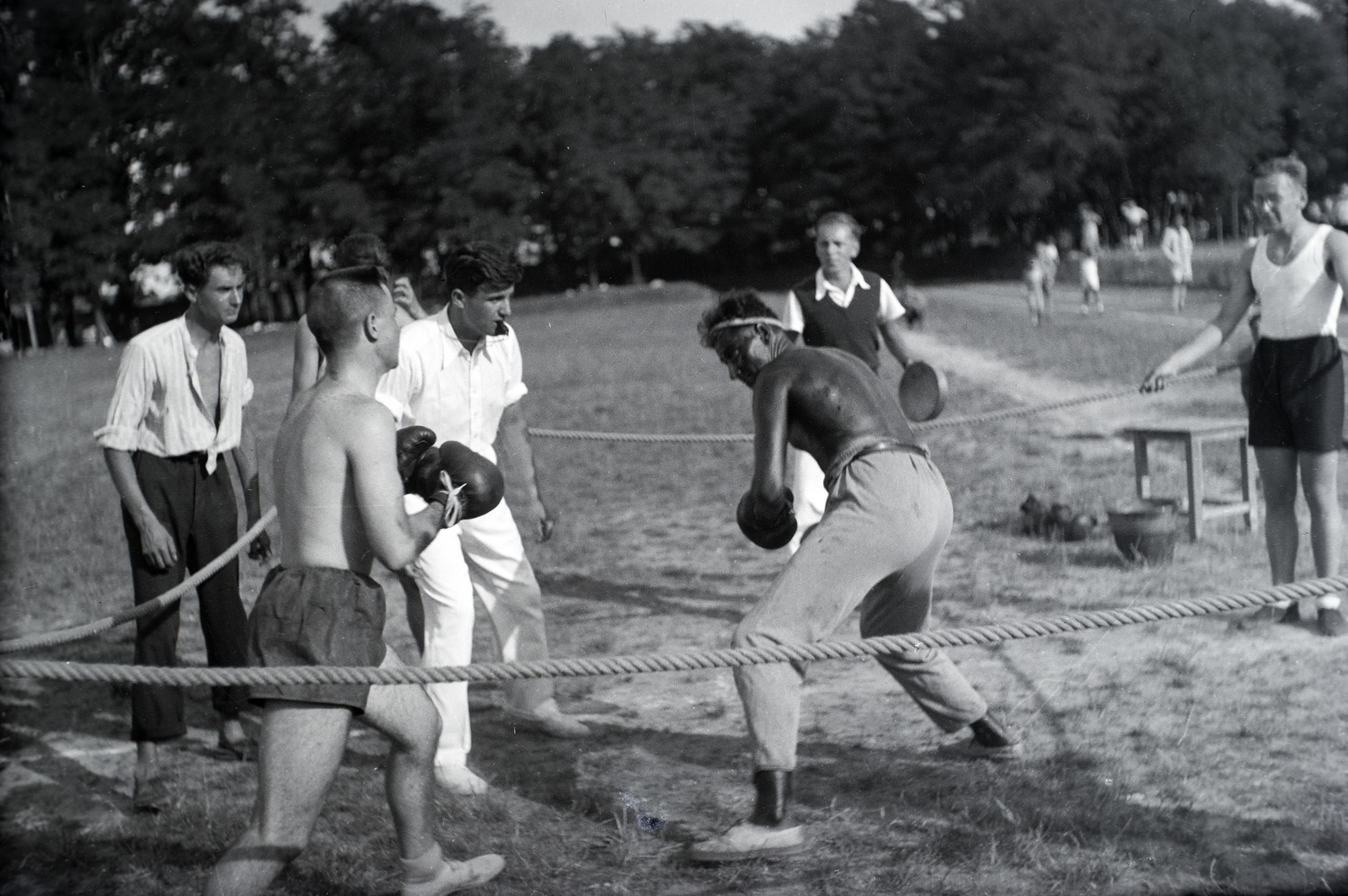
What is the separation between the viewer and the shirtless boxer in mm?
3139

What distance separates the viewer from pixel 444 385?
187 inches

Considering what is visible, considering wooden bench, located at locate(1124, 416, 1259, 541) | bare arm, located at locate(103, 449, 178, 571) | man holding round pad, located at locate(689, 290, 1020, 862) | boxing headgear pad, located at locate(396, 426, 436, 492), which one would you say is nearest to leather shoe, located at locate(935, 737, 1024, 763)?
man holding round pad, located at locate(689, 290, 1020, 862)

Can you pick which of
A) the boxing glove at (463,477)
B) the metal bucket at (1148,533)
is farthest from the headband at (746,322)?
the metal bucket at (1148,533)

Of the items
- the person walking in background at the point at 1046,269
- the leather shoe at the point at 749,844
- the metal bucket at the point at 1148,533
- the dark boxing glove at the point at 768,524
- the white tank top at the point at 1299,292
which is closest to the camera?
the leather shoe at the point at 749,844

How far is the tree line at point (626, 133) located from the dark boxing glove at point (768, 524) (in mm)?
20973

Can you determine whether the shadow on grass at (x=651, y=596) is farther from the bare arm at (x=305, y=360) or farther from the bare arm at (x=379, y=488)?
the bare arm at (x=379, y=488)

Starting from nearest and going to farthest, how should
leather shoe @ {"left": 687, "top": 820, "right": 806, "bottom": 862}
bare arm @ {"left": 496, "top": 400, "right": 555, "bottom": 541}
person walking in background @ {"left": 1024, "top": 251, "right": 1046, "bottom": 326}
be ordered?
leather shoe @ {"left": 687, "top": 820, "right": 806, "bottom": 862}, bare arm @ {"left": 496, "top": 400, "right": 555, "bottom": 541}, person walking in background @ {"left": 1024, "top": 251, "right": 1046, "bottom": 326}

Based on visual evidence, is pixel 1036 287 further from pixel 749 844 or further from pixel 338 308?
pixel 338 308

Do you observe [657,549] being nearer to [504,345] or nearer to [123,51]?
[504,345]

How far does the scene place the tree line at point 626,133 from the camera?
118 ft

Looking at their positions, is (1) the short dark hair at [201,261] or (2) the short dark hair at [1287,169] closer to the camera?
(1) the short dark hair at [201,261]

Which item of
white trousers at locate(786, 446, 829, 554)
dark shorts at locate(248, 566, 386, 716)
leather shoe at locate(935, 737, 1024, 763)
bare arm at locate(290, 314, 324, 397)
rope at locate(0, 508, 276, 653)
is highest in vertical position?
bare arm at locate(290, 314, 324, 397)

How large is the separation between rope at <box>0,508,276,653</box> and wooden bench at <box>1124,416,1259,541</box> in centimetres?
497

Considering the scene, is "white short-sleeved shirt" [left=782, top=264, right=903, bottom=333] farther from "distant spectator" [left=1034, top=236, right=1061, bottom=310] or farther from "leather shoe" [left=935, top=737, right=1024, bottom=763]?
"distant spectator" [left=1034, top=236, right=1061, bottom=310]
